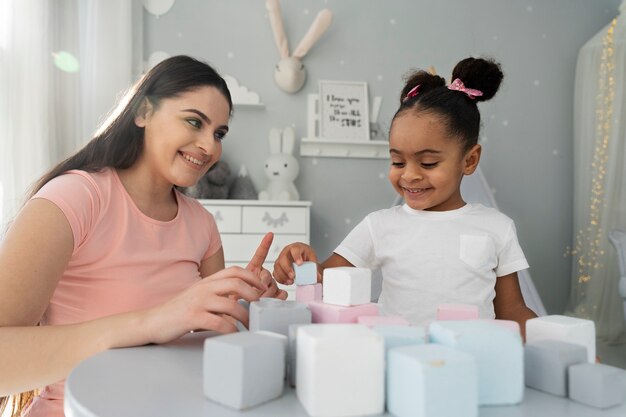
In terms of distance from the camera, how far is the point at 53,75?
220 centimetres

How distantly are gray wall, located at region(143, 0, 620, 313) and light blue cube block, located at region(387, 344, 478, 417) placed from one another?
2450mm

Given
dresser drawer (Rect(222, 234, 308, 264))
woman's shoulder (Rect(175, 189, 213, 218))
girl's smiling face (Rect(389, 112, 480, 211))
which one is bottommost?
dresser drawer (Rect(222, 234, 308, 264))

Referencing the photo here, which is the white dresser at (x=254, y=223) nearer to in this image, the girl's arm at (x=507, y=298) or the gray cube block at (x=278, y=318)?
the girl's arm at (x=507, y=298)

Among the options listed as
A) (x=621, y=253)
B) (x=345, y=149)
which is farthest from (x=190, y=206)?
(x=345, y=149)

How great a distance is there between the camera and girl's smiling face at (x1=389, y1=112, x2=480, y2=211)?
110cm

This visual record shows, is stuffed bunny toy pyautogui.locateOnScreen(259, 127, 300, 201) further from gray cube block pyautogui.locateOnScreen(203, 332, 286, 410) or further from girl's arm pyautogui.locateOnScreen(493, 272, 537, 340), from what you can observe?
Result: gray cube block pyautogui.locateOnScreen(203, 332, 286, 410)

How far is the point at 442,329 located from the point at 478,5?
2.96 m

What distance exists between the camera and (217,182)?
2541 mm

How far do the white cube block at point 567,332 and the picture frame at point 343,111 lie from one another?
2349 mm

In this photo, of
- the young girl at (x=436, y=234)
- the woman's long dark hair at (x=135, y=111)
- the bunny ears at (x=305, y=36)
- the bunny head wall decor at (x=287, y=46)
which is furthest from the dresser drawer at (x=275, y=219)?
the woman's long dark hair at (x=135, y=111)

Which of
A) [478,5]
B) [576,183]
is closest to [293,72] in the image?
[478,5]

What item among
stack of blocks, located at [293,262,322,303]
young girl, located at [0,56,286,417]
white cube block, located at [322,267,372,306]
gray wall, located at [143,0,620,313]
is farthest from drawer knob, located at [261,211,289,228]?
white cube block, located at [322,267,372,306]

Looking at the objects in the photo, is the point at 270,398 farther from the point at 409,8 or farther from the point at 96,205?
the point at 409,8

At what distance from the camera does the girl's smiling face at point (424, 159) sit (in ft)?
3.60
